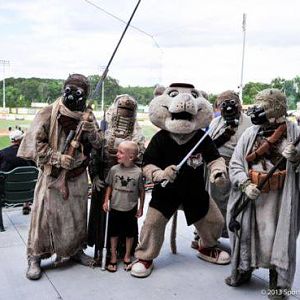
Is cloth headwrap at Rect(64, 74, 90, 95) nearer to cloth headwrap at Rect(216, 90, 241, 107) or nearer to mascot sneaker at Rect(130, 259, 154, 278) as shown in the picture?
cloth headwrap at Rect(216, 90, 241, 107)

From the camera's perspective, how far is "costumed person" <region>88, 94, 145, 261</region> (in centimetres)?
355

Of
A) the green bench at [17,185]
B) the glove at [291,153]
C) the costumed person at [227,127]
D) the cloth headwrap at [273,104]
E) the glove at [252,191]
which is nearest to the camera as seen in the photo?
the glove at [291,153]

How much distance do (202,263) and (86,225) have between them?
3.51 ft

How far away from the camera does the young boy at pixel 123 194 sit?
345cm

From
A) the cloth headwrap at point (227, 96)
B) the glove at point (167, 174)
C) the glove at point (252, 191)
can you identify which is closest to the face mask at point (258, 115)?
the glove at point (252, 191)

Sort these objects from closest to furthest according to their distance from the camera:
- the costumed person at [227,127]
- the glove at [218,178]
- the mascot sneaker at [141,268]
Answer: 1. the glove at [218,178]
2. the mascot sneaker at [141,268]
3. the costumed person at [227,127]

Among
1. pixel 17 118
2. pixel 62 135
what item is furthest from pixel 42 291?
pixel 17 118

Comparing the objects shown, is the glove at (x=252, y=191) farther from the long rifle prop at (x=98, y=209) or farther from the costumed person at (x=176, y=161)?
the long rifle prop at (x=98, y=209)

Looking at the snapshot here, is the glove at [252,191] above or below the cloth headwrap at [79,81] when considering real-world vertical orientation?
below

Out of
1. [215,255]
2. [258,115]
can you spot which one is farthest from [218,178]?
[215,255]

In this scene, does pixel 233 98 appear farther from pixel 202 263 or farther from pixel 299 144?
pixel 202 263

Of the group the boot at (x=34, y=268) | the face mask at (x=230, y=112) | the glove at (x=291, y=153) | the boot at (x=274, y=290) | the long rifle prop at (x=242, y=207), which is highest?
the face mask at (x=230, y=112)

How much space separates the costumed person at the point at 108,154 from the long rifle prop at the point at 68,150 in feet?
0.83

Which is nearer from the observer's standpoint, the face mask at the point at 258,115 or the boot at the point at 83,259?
the face mask at the point at 258,115
